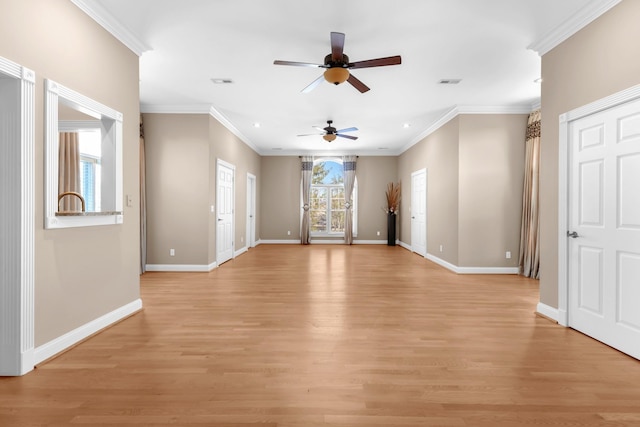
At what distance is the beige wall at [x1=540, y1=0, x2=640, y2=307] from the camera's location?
8.91 feet

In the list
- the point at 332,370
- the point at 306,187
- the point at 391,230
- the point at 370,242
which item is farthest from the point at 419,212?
the point at 332,370

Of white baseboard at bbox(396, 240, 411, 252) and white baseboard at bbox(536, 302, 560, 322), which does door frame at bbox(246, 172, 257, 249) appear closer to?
white baseboard at bbox(396, 240, 411, 252)

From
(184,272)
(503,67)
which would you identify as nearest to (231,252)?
(184,272)

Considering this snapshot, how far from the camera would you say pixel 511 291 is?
470cm

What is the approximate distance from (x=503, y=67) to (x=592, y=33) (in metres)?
1.30

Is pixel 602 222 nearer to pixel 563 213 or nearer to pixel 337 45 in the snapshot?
pixel 563 213

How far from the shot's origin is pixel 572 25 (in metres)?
3.24

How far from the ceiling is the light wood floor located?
2.88 metres

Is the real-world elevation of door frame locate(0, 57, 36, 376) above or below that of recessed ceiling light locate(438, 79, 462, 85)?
below

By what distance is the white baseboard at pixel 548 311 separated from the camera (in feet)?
11.3

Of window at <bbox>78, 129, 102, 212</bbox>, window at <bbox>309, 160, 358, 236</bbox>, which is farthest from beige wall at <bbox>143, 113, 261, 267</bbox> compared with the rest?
window at <bbox>309, 160, 358, 236</bbox>

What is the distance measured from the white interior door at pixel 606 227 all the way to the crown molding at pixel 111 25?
4.48m

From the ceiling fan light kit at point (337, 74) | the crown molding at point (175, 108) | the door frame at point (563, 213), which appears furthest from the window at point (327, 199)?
the door frame at point (563, 213)

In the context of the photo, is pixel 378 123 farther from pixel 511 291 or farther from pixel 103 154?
pixel 103 154
